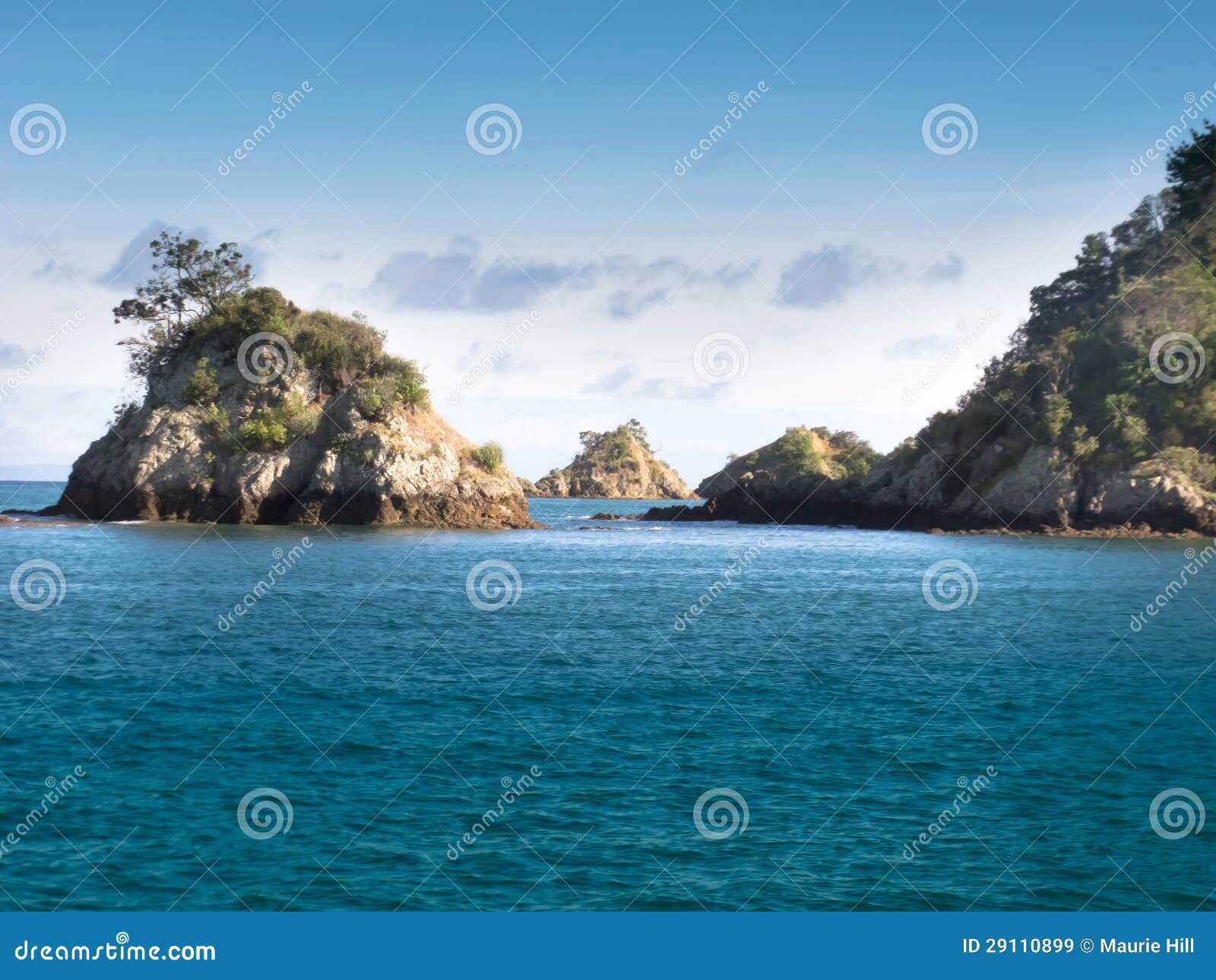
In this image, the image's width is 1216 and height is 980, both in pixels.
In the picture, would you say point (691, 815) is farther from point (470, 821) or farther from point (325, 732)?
point (325, 732)

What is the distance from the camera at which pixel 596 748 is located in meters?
22.2

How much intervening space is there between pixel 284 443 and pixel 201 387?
1150 cm

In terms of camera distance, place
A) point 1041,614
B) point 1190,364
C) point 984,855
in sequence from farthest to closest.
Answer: point 1190,364 < point 1041,614 < point 984,855

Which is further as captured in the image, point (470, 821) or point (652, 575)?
point (652, 575)

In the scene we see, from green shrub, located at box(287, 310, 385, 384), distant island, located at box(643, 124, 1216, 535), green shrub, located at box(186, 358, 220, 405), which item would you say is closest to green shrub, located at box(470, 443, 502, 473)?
green shrub, located at box(287, 310, 385, 384)

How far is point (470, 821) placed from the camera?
17609mm

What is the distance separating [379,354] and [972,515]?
65.8 m

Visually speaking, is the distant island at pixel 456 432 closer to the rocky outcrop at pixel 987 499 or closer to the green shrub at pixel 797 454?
the rocky outcrop at pixel 987 499

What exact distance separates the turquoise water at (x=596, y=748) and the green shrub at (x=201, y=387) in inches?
1883

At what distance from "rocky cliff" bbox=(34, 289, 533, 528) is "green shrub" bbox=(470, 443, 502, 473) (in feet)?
0.58

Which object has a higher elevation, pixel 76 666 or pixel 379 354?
pixel 379 354

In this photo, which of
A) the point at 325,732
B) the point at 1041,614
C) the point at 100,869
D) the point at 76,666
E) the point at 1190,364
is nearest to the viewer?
the point at 100,869

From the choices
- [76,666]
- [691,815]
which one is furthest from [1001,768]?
[76,666]
